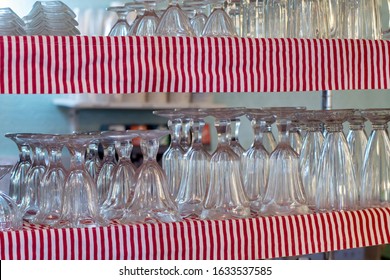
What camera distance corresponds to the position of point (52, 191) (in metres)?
1.84

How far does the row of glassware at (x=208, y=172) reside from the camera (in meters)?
1.84

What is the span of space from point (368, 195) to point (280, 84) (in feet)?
1.44

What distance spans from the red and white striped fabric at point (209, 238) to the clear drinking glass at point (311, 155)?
0.10 m

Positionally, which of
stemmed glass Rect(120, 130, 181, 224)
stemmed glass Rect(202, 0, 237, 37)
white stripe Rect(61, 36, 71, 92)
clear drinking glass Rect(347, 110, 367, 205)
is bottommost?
stemmed glass Rect(120, 130, 181, 224)

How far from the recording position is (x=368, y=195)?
2.15 meters

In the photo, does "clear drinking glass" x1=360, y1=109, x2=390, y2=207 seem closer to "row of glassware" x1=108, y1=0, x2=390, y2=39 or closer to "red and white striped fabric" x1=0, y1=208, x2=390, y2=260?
"red and white striped fabric" x1=0, y1=208, x2=390, y2=260

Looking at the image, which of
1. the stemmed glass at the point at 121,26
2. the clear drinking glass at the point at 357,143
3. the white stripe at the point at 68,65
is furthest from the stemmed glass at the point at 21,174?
the clear drinking glass at the point at 357,143

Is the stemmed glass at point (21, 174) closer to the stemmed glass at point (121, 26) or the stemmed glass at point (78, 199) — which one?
the stemmed glass at point (78, 199)

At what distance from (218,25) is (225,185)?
386 millimetres

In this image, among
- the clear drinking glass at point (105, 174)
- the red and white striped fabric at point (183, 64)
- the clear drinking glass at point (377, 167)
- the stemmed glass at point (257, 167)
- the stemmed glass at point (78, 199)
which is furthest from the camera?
the clear drinking glass at point (377, 167)

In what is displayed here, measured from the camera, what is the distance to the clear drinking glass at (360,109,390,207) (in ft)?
7.06

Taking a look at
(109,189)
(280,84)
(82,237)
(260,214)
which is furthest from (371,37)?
(82,237)

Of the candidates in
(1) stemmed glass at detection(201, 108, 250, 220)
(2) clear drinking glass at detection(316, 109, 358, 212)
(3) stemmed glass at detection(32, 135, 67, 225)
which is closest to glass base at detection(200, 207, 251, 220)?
(1) stemmed glass at detection(201, 108, 250, 220)

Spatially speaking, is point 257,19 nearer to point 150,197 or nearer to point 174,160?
point 174,160
